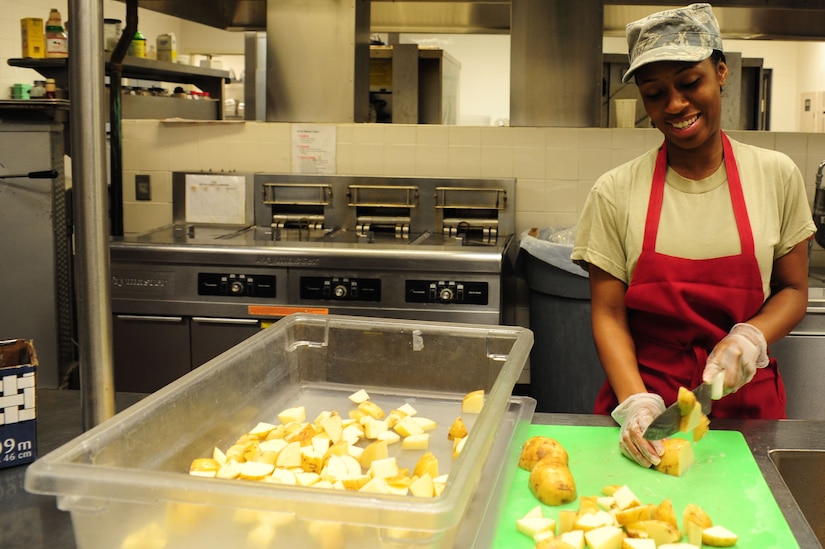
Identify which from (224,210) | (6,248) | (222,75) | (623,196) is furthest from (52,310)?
(222,75)

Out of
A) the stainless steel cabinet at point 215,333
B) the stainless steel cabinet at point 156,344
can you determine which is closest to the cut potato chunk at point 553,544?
the stainless steel cabinet at point 215,333

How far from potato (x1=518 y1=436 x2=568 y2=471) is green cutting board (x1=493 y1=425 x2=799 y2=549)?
19mm

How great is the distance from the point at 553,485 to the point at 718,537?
0.82 feet

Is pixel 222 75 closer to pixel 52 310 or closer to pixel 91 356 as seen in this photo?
pixel 52 310

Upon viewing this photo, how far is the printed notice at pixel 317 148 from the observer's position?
4.12 metres

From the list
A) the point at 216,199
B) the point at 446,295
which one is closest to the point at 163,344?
the point at 216,199

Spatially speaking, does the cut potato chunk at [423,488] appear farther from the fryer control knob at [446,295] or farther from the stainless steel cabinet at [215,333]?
the stainless steel cabinet at [215,333]

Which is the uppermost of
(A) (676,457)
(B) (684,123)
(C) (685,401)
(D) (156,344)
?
(B) (684,123)

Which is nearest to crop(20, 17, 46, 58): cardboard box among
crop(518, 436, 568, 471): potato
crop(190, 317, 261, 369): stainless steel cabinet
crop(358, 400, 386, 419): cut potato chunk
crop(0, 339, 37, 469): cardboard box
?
crop(190, 317, 261, 369): stainless steel cabinet

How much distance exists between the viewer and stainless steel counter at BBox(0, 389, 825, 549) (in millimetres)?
1138

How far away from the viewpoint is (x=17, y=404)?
1.30m

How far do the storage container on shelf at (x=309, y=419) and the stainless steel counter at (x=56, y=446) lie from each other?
0.46 ft

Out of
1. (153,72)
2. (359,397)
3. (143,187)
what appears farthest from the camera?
(153,72)

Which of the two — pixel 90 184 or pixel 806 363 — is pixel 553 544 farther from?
pixel 806 363
